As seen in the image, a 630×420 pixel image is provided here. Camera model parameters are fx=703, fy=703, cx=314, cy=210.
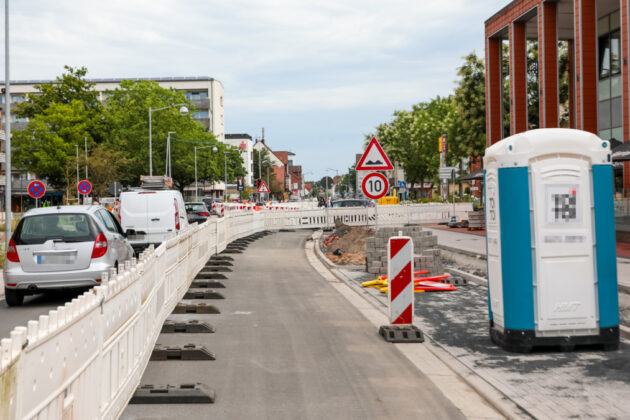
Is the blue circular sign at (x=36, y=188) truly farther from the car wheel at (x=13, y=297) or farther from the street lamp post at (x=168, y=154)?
the street lamp post at (x=168, y=154)

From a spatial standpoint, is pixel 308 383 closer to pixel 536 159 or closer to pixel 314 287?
pixel 536 159

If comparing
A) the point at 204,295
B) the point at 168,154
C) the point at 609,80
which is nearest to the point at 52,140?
the point at 168,154

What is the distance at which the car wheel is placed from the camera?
1177 centimetres

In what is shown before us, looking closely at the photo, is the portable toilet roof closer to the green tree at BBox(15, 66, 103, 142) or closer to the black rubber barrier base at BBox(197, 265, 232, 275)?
the black rubber barrier base at BBox(197, 265, 232, 275)

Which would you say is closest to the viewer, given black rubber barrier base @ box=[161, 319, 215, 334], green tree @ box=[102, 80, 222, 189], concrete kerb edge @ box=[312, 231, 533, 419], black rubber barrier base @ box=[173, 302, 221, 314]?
concrete kerb edge @ box=[312, 231, 533, 419]

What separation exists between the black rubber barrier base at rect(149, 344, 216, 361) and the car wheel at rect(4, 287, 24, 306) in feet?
17.0

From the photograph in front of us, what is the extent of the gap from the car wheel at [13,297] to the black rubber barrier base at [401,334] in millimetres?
6453

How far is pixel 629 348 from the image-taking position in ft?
26.1

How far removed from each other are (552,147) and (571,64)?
36907mm

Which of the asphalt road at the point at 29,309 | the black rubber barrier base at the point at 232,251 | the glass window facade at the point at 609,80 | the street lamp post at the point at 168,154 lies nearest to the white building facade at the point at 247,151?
the street lamp post at the point at 168,154

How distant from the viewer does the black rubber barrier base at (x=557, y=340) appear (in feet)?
25.1

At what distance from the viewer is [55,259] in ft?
38.8

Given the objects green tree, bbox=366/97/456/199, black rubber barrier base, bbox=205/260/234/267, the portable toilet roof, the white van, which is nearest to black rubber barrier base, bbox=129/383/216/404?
the portable toilet roof

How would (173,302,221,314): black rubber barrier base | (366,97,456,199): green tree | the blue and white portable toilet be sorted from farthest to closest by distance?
(366,97,456,199): green tree, (173,302,221,314): black rubber barrier base, the blue and white portable toilet
